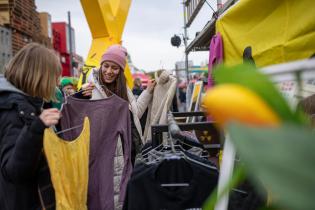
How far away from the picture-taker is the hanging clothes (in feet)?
10.3

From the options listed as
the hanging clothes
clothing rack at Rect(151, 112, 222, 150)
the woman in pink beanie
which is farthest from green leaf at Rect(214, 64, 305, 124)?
the hanging clothes

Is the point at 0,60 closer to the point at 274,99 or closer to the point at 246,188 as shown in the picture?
the point at 246,188

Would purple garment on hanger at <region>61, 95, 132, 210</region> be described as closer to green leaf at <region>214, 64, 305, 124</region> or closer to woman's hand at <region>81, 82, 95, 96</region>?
woman's hand at <region>81, 82, 95, 96</region>

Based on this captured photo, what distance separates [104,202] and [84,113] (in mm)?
538

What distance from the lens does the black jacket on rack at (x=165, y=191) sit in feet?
4.75

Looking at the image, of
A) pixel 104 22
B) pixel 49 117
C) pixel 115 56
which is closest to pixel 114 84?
pixel 115 56

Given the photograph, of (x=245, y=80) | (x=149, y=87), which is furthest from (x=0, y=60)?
(x=245, y=80)

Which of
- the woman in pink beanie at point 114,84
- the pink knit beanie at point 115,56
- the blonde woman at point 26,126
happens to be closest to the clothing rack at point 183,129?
the woman in pink beanie at point 114,84

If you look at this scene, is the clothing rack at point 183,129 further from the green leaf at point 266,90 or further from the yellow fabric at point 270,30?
the green leaf at point 266,90

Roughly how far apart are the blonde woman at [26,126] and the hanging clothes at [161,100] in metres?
1.48

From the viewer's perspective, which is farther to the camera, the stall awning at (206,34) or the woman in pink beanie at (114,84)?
the stall awning at (206,34)

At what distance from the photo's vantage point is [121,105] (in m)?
2.25

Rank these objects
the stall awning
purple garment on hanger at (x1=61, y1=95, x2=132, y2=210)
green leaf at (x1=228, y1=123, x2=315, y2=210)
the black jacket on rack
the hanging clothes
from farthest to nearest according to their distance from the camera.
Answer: the hanging clothes, the stall awning, purple garment on hanger at (x1=61, y1=95, x2=132, y2=210), the black jacket on rack, green leaf at (x1=228, y1=123, x2=315, y2=210)

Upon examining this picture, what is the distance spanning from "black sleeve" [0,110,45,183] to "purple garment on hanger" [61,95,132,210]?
53 cm
